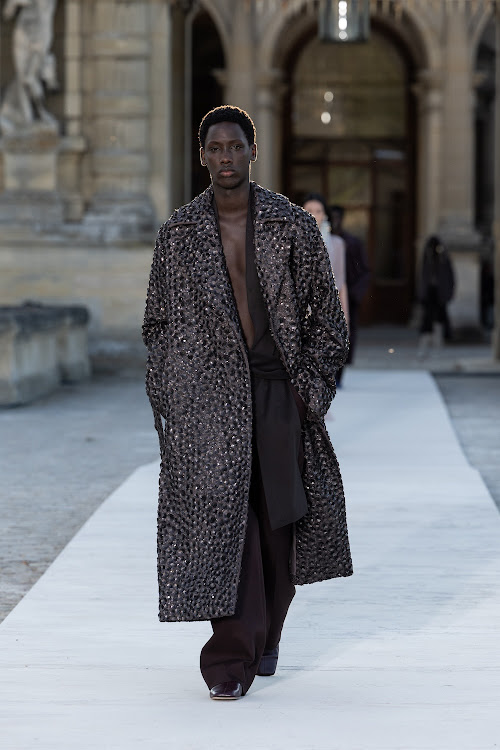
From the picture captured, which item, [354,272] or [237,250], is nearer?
[237,250]

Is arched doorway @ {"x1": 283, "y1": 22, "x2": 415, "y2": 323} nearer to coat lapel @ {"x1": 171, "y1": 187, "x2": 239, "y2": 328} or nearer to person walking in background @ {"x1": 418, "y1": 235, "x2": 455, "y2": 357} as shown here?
person walking in background @ {"x1": 418, "y1": 235, "x2": 455, "y2": 357}

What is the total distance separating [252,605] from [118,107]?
14872mm

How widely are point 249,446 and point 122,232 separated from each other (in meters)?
14.1

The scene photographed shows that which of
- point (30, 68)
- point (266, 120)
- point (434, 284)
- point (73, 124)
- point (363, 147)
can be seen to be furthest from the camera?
point (363, 147)

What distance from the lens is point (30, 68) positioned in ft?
62.3

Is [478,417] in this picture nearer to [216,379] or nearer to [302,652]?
[302,652]

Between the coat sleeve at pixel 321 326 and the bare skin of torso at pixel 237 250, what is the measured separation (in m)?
0.18

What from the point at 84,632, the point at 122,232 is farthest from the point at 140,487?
the point at 122,232

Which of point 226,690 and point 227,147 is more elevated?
point 227,147

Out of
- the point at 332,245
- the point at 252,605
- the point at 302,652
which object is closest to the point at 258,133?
the point at 332,245

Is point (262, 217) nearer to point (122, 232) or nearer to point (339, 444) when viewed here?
point (339, 444)

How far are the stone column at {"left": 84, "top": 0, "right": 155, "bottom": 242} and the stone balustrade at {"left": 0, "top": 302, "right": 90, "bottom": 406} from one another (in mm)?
1913

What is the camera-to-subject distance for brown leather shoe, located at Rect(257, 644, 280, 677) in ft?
16.8

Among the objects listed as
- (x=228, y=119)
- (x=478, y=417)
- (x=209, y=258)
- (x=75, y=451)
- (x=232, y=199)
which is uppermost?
(x=228, y=119)
